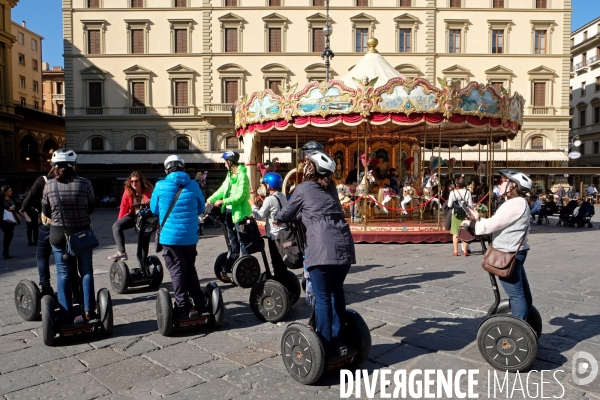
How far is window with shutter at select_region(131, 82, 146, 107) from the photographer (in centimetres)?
3416

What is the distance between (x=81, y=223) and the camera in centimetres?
466

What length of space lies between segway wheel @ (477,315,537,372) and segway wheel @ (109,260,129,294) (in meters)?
4.42

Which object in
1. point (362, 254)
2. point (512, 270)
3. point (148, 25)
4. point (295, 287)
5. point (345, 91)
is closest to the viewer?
point (512, 270)

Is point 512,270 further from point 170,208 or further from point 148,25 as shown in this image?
point 148,25

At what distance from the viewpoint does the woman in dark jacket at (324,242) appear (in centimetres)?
355

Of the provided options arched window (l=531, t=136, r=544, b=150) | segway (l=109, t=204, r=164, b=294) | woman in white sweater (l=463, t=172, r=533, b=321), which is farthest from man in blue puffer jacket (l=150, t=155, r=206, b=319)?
arched window (l=531, t=136, r=544, b=150)

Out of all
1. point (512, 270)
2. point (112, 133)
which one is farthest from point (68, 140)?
point (512, 270)

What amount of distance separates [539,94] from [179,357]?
118ft

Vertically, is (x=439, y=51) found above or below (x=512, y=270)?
above

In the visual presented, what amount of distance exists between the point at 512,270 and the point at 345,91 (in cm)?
862

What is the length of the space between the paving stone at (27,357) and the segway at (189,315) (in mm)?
892

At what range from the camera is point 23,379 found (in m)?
3.89

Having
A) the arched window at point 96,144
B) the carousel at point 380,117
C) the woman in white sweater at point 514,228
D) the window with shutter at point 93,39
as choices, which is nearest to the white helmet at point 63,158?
the woman in white sweater at point 514,228

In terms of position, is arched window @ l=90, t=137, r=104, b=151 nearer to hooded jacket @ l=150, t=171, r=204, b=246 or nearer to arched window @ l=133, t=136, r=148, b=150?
arched window @ l=133, t=136, r=148, b=150
